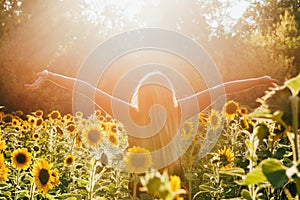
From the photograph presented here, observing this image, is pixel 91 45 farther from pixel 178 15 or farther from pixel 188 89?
pixel 178 15

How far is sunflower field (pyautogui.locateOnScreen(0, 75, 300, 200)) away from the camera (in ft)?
2.32

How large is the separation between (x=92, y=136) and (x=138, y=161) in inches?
60.2

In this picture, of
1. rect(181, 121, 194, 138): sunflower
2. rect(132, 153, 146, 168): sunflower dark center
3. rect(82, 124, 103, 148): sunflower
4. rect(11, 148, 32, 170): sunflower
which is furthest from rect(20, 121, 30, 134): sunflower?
rect(132, 153, 146, 168): sunflower dark center

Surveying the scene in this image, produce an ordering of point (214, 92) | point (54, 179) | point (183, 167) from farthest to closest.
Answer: point (214, 92)
point (183, 167)
point (54, 179)

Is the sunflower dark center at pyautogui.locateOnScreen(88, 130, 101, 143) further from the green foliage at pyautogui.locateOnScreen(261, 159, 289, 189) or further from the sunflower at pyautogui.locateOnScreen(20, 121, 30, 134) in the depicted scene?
the green foliage at pyautogui.locateOnScreen(261, 159, 289, 189)

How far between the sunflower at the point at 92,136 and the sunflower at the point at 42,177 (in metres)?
0.97

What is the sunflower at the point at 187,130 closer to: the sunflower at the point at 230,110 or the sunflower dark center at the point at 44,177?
the sunflower at the point at 230,110

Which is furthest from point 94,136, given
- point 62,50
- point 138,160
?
point 62,50

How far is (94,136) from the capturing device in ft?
11.5

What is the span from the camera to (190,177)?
7.47 ft

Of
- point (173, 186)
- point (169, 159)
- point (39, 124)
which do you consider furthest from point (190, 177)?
point (39, 124)

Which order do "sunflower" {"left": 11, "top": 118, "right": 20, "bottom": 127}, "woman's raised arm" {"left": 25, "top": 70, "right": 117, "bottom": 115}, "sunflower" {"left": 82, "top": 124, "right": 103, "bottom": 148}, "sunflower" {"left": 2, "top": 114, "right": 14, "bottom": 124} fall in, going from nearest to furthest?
"woman's raised arm" {"left": 25, "top": 70, "right": 117, "bottom": 115} < "sunflower" {"left": 82, "top": 124, "right": 103, "bottom": 148} < "sunflower" {"left": 11, "top": 118, "right": 20, "bottom": 127} < "sunflower" {"left": 2, "top": 114, "right": 14, "bottom": 124}

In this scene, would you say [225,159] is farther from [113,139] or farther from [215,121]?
[215,121]

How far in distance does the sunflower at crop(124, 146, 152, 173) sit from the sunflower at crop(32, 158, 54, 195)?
0.46 meters
